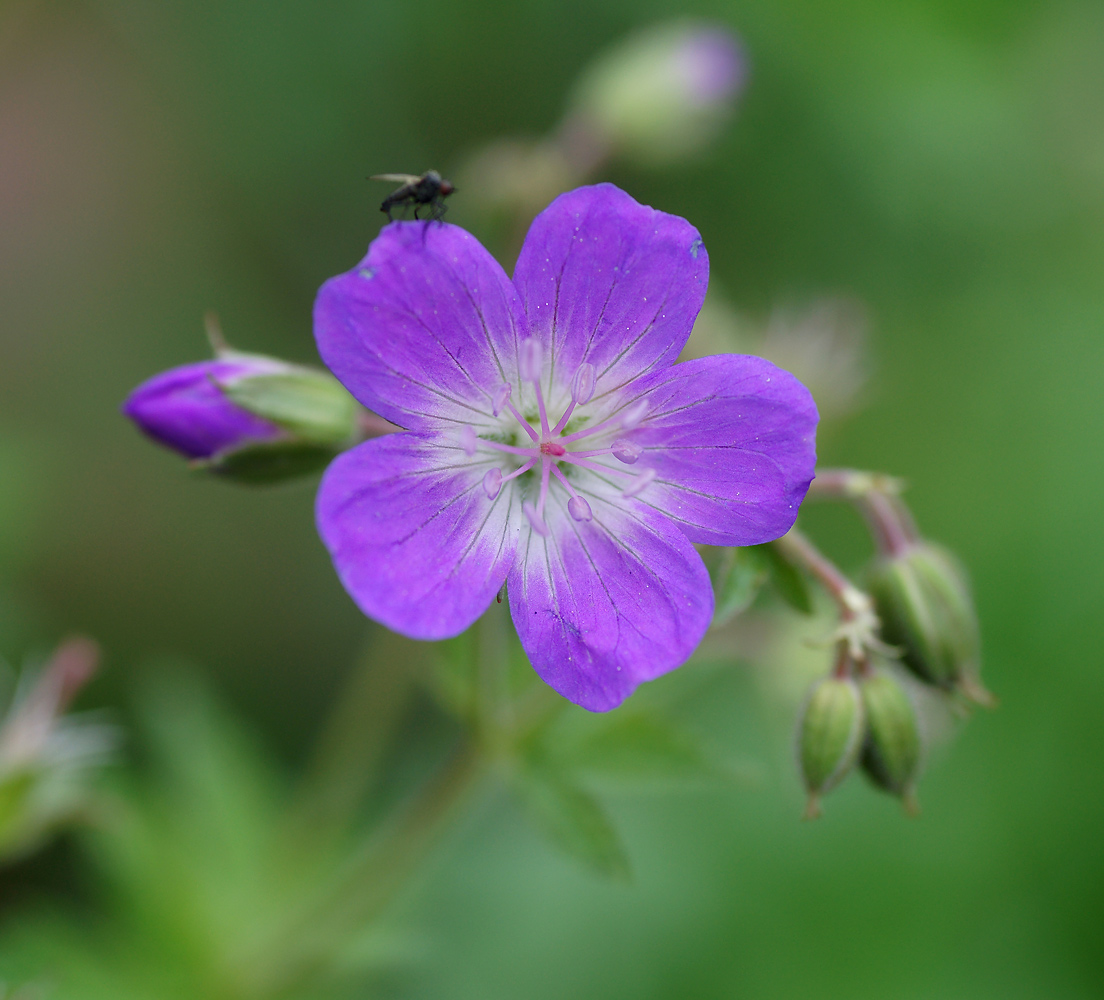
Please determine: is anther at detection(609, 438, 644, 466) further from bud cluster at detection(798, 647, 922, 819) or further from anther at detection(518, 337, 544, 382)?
bud cluster at detection(798, 647, 922, 819)

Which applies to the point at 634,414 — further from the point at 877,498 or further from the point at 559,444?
the point at 877,498

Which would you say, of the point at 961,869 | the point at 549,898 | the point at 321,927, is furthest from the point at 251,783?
the point at 961,869

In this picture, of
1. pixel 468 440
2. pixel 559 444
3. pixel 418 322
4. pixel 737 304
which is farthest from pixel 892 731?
pixel 737 304

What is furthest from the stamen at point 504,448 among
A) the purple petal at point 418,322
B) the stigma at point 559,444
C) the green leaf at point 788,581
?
the green leaf at point 788,581

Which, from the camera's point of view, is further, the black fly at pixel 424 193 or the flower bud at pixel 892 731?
the flower bud at pixel 892 731

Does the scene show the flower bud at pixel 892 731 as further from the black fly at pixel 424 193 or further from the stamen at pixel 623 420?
the black fly at pixel 424 193

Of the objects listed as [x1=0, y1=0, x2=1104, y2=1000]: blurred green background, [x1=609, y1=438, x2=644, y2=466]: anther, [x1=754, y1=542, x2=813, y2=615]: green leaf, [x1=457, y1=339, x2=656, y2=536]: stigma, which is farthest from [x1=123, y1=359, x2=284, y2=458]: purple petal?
[x1=0, y1=0, x2=1104, y2=1000]: blurred green background

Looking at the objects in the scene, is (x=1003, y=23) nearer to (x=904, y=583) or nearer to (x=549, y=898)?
(x=904, y=583)
